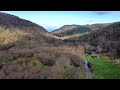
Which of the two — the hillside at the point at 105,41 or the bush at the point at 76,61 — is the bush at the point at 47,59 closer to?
the bush at the point at 76,61

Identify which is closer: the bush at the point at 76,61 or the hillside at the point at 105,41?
the bush at the point at 76,61

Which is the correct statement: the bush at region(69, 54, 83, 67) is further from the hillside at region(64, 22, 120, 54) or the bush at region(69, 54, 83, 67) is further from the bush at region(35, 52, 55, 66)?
the hillside at region(64, 22, 120, 54)

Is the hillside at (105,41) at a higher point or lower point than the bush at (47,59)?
higher

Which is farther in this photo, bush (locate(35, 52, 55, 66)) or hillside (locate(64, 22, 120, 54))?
hillside (locate(64, 22, 120, 54))

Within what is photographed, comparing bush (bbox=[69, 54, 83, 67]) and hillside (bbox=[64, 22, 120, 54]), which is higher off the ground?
hillside (bbox=[64, 22, 120, 54])

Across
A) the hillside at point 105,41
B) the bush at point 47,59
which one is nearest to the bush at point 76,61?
the bush at point 47,59

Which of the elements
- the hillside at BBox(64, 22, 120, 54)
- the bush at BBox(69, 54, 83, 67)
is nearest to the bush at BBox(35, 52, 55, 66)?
the bush at BBox(69, 54, 83, 67)

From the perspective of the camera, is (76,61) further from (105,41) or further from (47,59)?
(105,41)

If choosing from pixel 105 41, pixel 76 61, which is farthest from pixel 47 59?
pixel 105 41

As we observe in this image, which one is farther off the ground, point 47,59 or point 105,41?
point 105,41

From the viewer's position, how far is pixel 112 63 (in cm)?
963
